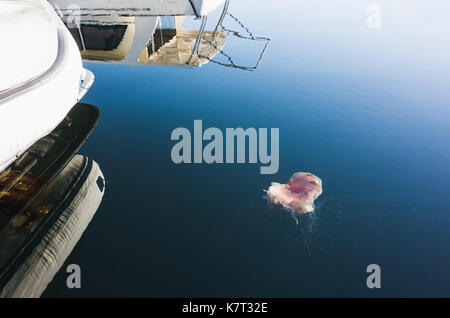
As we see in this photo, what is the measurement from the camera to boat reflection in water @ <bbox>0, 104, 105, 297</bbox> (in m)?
5.62

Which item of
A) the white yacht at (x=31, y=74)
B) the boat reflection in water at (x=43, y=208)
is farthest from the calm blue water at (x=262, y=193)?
the white yacht at (x=31, y=74)

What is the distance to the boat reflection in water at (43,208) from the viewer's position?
5625mm

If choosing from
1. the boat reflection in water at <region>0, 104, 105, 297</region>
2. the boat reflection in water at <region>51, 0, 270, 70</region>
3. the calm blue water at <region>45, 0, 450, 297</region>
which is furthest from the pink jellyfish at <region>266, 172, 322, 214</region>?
the boat reflection in water at <region>0, 104, 105, 297</region>

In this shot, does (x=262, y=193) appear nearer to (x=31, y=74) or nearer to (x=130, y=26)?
(x=31, y=74)

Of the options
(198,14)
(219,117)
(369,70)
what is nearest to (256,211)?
(219,117)

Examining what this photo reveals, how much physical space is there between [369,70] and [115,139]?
67.1ft

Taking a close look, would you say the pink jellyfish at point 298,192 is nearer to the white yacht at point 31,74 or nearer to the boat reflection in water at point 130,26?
the boat reflection in water at point 130,26

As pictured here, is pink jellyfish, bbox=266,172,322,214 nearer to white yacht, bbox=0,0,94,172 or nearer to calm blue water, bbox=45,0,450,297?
calm blue water, bbox=45,0,450,297

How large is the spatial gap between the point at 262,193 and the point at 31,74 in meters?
7.33

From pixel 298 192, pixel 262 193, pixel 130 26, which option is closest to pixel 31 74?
pixel 130 26

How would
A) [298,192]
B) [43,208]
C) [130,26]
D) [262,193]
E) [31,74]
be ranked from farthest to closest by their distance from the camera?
[130,26] < [262,193] < [298,192] < [43,208] < [31,74]

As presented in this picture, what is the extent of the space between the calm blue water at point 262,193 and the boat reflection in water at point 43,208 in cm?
43

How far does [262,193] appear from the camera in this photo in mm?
8086
